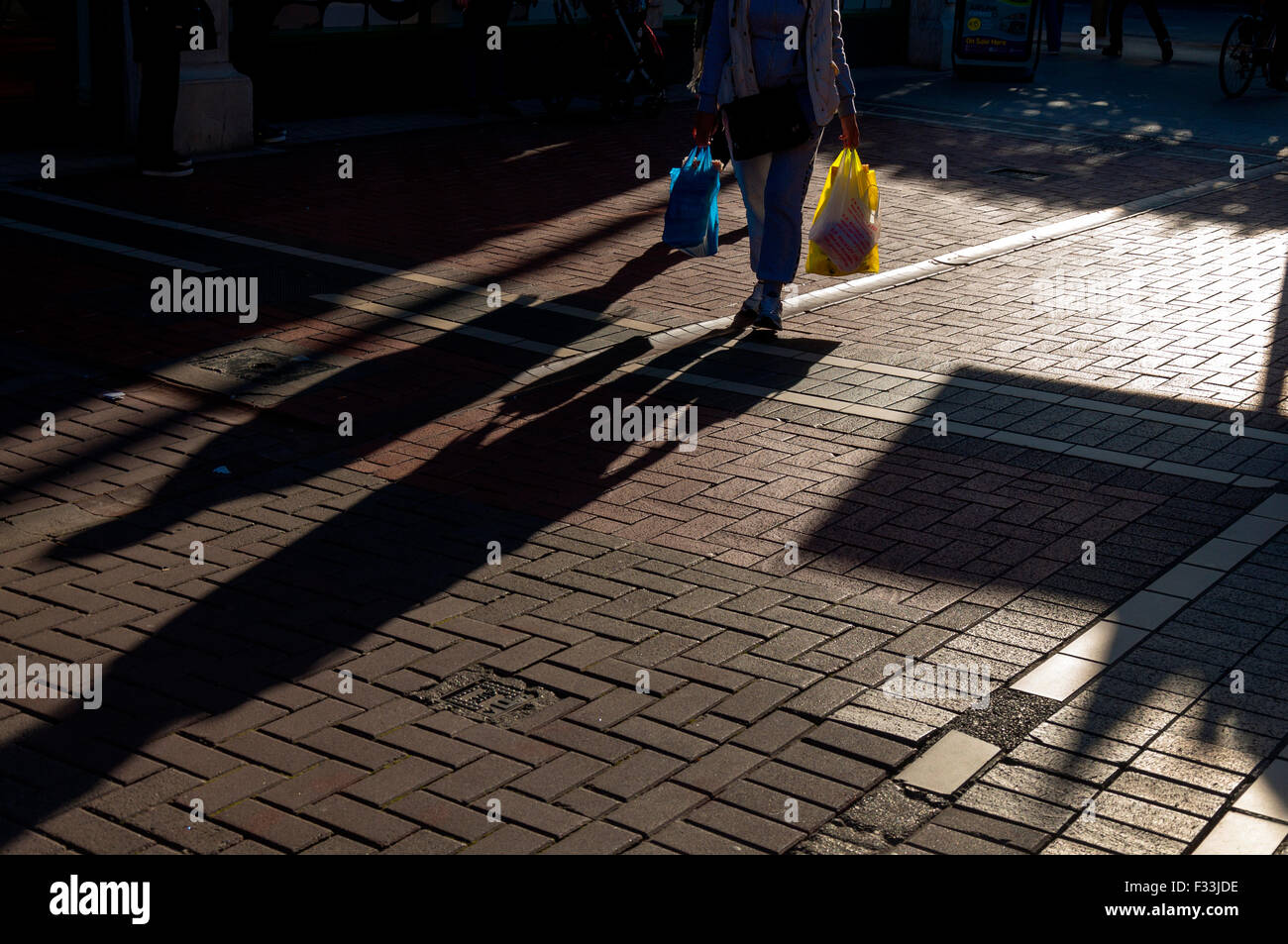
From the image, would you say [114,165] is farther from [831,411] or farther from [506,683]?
[506,683]

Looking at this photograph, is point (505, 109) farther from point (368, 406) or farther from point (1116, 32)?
point (1116, 32)

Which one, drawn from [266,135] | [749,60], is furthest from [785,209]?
[266,135]

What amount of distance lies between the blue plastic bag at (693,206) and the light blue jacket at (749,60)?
0.93 meters

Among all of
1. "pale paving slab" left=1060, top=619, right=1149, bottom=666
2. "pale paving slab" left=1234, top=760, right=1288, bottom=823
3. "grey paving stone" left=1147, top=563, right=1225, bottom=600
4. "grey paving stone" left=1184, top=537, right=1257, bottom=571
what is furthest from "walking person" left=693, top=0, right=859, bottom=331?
"pale paving slab" left=1234, top=760, right=1288, bottom=823

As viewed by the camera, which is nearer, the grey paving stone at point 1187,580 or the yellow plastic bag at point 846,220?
the grey paving stone at point 1187,580

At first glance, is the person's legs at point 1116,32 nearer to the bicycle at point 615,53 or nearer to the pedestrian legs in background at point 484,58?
the bicycle at point 615,53

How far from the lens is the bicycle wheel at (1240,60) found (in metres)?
18.3

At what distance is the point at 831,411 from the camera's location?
7.07 metres

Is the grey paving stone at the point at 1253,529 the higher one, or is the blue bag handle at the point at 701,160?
the blue bag handle at the point at 701,160

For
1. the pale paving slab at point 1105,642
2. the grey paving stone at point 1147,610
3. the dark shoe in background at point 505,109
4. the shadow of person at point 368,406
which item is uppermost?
the dark shoe in background at point 505,109

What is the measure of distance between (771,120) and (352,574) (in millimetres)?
3753

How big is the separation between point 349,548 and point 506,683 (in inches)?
46.6

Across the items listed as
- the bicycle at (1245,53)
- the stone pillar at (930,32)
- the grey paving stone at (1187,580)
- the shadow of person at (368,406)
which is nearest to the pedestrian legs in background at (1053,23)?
the stone pillar at (930,32)

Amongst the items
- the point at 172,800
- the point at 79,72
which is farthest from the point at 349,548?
the point at 79,72
